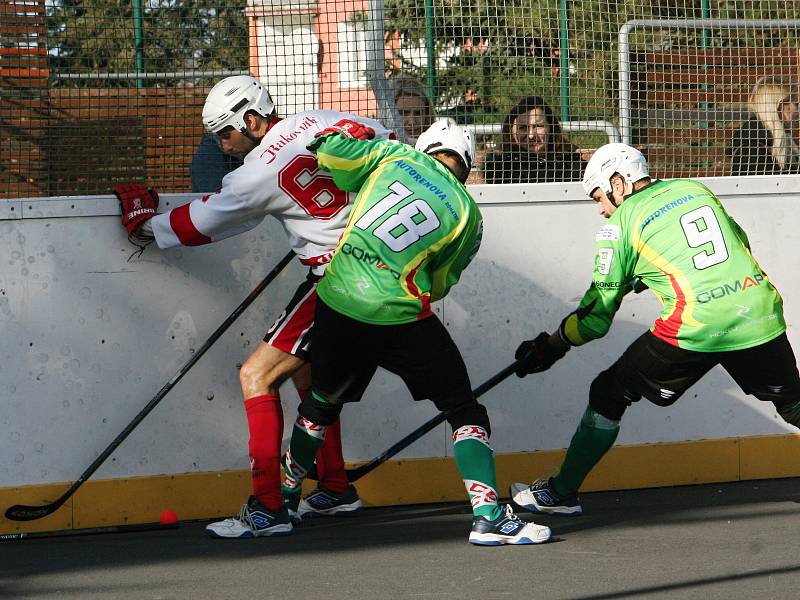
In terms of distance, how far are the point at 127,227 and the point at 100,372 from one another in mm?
661

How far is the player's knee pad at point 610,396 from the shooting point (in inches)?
214

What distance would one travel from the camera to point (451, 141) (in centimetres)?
512

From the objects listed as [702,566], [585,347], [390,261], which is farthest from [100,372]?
[702,566]

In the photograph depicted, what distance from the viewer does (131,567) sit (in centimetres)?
488

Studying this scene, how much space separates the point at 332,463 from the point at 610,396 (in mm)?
1298

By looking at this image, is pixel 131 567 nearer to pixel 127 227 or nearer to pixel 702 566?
pixel 127 227

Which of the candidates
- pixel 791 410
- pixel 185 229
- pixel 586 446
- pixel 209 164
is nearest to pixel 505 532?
pixel 586 446

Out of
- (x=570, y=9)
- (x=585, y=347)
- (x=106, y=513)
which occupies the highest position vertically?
(x=570, y=9)

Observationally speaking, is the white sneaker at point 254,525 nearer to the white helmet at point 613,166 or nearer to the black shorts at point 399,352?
the black shorts at point 399,352

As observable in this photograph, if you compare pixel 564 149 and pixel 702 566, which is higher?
pixel 564 149

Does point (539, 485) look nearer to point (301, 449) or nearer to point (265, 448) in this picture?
point (301, 449)

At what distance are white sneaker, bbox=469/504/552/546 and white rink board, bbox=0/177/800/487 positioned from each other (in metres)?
1.19

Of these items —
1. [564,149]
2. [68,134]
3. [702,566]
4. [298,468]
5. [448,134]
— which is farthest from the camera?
[564,149]

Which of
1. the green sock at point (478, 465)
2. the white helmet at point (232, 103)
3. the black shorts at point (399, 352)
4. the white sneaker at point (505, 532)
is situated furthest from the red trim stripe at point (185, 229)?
the white sneaker at point (505, 532)
